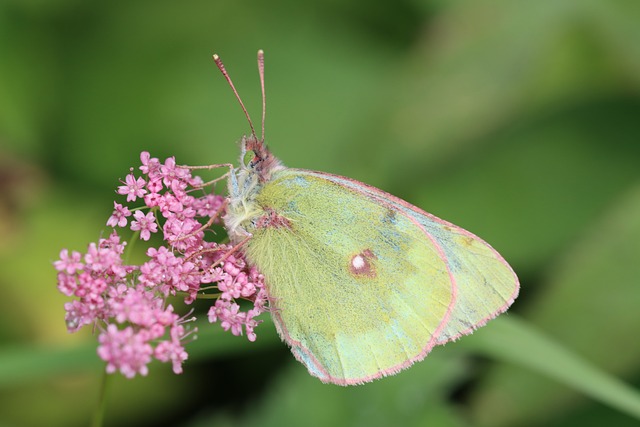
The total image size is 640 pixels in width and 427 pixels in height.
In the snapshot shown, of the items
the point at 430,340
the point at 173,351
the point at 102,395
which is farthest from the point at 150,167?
the point at 430,340

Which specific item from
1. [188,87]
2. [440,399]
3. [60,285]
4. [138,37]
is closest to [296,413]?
[440,399]

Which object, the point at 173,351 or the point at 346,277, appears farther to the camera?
the point at 346,277

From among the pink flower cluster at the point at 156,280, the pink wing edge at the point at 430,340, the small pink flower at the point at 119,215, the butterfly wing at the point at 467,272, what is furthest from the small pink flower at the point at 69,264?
the butterfly wing at the point at 467,272

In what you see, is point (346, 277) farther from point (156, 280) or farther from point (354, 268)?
point (156, 280)

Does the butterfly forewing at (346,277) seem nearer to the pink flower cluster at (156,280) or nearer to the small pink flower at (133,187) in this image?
the pink flower cluster at (156,280)

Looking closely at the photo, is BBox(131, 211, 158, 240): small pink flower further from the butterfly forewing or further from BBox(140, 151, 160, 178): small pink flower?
the butterfly forewing

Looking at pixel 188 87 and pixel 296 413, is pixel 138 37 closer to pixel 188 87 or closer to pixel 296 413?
pixel 188 87
